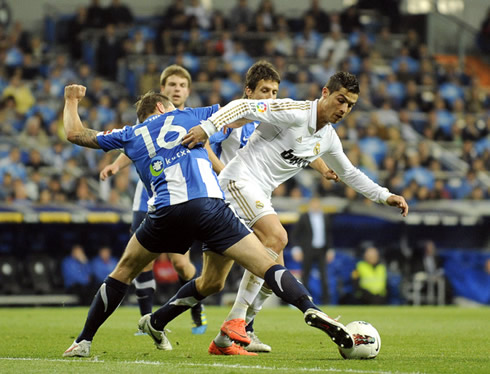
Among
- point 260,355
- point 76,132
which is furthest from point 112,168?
point 260,355

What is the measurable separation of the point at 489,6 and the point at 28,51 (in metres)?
15.1

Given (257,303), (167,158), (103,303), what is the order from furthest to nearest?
(257,303), (103,303), (167,158)

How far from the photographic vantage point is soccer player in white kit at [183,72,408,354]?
7184 mm

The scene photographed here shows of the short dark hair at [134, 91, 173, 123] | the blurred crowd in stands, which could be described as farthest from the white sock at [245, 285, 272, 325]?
the blurred crowd in stands

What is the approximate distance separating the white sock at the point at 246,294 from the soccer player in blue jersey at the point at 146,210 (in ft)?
7.59

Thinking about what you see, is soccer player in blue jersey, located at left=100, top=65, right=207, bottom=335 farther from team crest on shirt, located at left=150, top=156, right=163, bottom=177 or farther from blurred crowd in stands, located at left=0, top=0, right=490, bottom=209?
blurred crowd in stands, located at left=0, top=0, right=490, bottom=209

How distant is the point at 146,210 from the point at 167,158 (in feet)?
10.1

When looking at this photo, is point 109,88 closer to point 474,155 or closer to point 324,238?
point 324,238

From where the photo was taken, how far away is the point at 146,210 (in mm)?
9734

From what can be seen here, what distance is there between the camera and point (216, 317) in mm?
13094

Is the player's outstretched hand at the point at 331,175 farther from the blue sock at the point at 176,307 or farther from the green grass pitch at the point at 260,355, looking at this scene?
the blue sock at the point at 176,307

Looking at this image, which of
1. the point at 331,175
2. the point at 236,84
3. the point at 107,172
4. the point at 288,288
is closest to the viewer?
the point at 288,288

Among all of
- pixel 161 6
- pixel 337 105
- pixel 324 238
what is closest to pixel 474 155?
pixel 324 238

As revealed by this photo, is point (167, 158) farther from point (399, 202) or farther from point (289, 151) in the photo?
point (399, 202)
